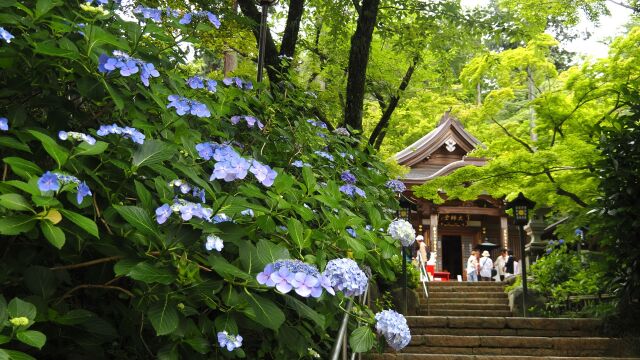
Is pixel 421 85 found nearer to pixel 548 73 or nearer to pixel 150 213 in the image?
pixel 548 73

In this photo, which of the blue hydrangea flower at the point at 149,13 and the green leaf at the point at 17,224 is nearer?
the green leaf at the point at 17,224

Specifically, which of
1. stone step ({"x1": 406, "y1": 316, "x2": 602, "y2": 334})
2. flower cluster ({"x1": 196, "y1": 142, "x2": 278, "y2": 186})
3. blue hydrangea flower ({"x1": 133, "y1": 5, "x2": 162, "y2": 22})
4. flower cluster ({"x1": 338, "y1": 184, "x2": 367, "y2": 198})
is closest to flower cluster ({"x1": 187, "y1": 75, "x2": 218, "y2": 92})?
blue hydrangea flower ({"x1": 133, "y1": 5, "x2": 162, "y2": 22})

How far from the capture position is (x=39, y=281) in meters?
1.42

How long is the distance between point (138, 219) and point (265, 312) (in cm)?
37

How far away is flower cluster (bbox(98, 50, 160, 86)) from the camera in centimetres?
161

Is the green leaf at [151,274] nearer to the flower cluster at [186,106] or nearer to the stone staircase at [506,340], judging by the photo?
the flower cluster at [186,106]

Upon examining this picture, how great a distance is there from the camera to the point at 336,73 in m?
8.93

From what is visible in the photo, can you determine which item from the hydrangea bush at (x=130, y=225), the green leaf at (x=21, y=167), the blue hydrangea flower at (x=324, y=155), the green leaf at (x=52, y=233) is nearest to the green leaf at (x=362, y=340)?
the hydrangea bush at (x=130, y=225)

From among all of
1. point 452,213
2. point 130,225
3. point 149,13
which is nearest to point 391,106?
point 149,13

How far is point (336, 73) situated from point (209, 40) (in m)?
2.30

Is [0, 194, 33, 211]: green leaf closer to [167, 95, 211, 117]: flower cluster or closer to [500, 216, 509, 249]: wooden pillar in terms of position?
[167, 95, 211, 117]: flower cluster

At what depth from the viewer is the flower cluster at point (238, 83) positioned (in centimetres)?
288

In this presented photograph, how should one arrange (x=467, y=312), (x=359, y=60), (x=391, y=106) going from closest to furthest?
(x=359, y=60) → (x=391, y=106) → (x=467, y=312)

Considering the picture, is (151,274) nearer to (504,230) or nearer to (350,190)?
(350,190)
